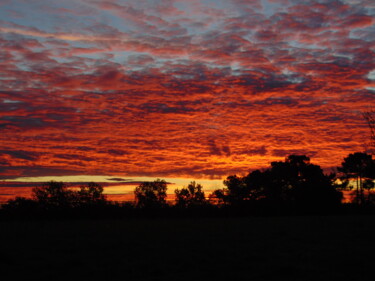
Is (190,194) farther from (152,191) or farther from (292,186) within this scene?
(292,186)

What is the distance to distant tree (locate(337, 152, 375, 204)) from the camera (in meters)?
71.6

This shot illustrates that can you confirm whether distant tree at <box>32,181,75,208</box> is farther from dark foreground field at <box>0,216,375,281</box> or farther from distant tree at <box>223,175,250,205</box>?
dark foreground field at <box>0,216,375,281</box>

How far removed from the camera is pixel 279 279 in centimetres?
1155

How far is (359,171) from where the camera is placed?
2908 inches

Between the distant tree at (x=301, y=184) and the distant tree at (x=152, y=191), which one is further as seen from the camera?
the distant tree at (x=152, y=191)

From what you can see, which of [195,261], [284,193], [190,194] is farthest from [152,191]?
[195,261]

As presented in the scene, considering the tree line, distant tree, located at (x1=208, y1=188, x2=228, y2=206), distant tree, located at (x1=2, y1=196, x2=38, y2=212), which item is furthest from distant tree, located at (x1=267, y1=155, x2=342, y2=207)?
distant tree, located at (x1=2, y1=196, x2=38, y2=212)

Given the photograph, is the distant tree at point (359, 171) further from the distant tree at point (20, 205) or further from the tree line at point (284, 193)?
the distant tree at point (20, 205)

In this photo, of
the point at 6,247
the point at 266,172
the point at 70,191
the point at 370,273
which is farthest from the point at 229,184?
the point at 370,273

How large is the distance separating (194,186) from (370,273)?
124 metres

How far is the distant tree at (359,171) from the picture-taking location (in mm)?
71625

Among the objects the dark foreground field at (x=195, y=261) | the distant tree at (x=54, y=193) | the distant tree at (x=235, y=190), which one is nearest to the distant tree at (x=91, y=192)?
the distant tree at (x=54, y=193)

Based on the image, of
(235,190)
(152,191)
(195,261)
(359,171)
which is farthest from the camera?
(152,191)

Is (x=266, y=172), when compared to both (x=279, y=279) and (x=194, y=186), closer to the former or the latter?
(x=194, y=186)
